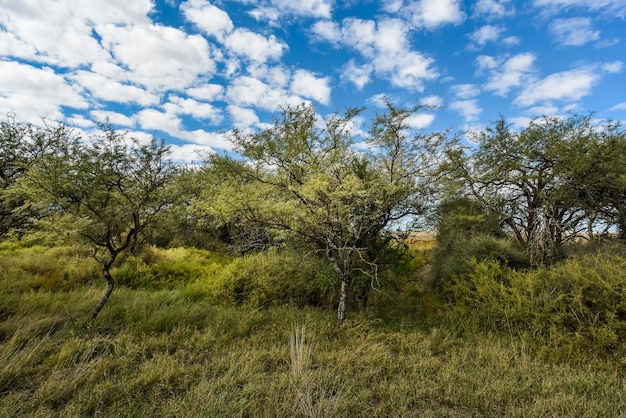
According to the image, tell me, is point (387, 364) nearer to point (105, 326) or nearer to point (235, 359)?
point (235, 359)

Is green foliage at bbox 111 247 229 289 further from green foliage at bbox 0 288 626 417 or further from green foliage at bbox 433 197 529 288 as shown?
green foliage at bbox 433 197 529 288

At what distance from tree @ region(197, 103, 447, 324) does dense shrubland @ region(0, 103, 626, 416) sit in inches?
1.7

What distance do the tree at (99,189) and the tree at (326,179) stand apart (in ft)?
4.45

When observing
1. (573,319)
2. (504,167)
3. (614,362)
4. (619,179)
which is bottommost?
(614,362)

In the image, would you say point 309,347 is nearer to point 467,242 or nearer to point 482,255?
point 482,255

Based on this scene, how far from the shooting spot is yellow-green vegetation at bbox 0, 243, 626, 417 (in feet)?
11.6

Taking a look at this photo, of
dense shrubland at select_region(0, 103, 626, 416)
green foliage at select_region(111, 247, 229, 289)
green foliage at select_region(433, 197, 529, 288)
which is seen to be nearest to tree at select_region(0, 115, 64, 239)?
dense shrubland at select_region(0, 103, 626, 416)

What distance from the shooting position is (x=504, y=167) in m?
9.66

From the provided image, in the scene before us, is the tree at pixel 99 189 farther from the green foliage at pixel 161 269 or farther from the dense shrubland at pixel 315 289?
the green foliage at pixel 161 269

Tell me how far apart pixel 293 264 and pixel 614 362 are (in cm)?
677

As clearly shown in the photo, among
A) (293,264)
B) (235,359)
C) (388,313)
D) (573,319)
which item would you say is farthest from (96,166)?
(573,319)

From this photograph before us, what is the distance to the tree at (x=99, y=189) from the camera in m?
5.29

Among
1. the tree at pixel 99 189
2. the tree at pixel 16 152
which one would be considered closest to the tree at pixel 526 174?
the tree at pixel 99 189

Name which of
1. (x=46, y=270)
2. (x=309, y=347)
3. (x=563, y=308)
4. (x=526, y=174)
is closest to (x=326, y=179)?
(x=309, y=347)
